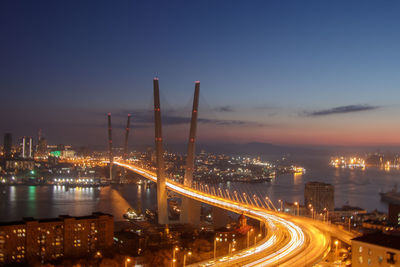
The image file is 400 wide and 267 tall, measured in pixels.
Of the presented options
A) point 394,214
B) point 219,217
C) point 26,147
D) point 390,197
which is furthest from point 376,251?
point 26,147

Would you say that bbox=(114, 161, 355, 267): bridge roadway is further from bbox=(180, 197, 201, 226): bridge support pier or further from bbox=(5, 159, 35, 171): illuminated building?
bbox=(5, 159, 35, 171): illuminated building

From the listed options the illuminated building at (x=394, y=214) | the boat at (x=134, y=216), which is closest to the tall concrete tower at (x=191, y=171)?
the boat at (x=134, y=216)

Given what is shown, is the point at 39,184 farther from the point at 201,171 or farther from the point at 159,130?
the point at 159,130

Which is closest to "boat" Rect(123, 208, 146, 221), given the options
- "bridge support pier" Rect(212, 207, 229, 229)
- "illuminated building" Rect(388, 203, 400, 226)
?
"bridge support pier" Rect(212, 207, 229, 229)

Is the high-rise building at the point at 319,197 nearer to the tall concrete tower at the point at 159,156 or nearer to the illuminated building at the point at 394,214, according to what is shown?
the illuminated building at the point at 394,214

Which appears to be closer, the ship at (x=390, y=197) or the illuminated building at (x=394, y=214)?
the illuminated building at (x=394, y=214)

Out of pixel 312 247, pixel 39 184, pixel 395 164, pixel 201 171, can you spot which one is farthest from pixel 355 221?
pixel 395 164

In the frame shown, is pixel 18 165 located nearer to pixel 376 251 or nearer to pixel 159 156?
pixel 159 156
